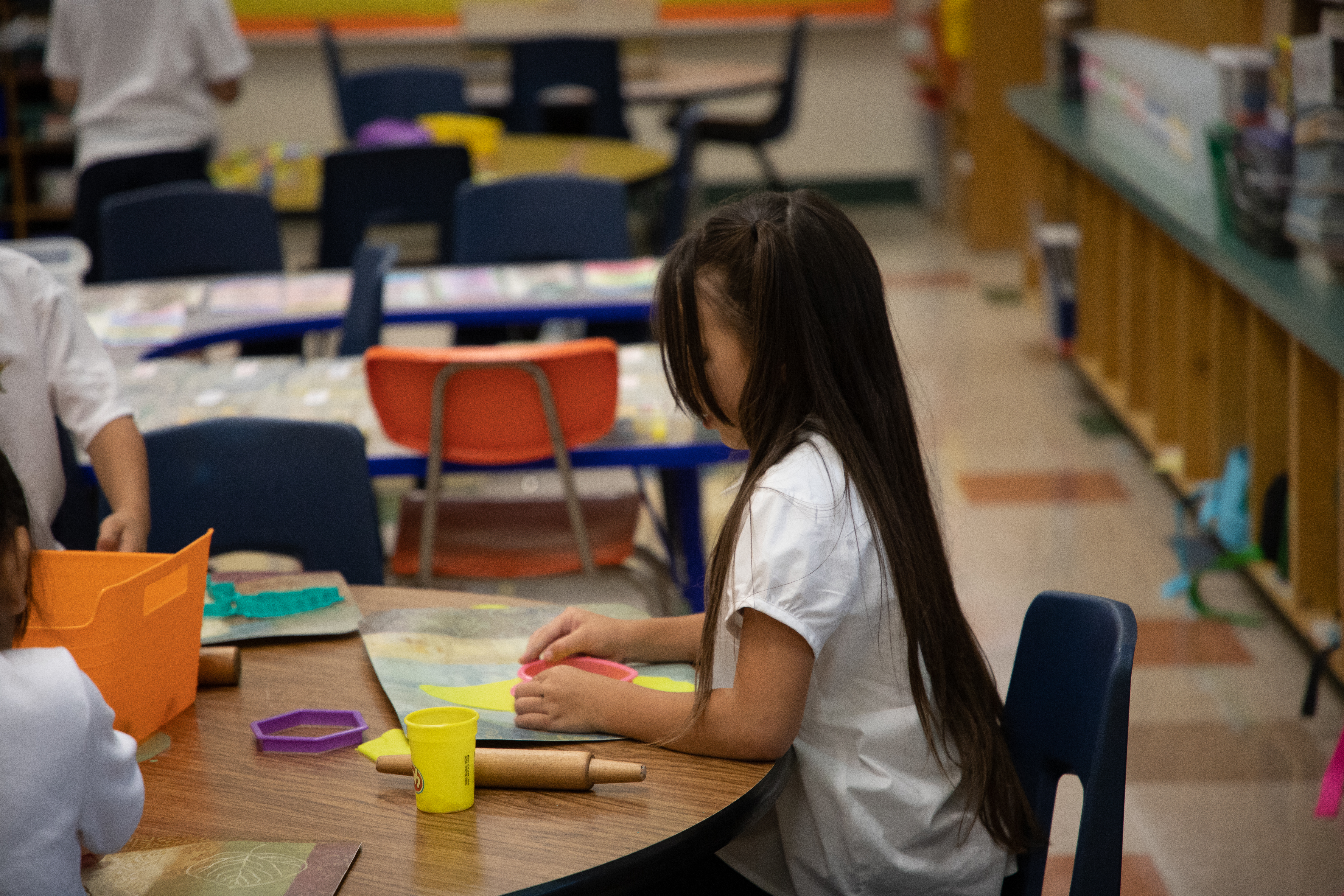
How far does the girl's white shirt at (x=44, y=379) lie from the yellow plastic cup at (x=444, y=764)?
0.87 metres

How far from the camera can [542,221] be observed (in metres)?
3.68

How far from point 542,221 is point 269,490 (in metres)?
1.89

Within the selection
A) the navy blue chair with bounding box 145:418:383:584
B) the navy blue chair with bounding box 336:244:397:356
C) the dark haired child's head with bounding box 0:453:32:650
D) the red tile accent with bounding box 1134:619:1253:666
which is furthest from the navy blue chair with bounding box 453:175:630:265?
the dark haired child's head with bounding box 0:453:32:650

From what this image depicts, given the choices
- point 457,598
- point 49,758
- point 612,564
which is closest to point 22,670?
point 49,758

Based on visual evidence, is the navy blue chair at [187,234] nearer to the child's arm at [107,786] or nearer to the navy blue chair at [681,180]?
the navy blue chair at [681,180]

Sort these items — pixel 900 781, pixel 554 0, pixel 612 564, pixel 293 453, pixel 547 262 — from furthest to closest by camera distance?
pixel 554 0 < pixel 547 262 < pixel 612 564 < pixel 293 453 < pixel 900 781

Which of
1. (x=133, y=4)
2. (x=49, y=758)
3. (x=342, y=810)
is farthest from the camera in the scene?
(x=133, y=4)

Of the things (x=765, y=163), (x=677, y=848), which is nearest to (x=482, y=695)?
(x=677, y=848)

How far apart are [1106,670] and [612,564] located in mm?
1312

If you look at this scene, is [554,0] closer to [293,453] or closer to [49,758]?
[293,453]

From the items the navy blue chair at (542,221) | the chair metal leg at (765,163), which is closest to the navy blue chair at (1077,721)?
the navy blue chair at (542,221)

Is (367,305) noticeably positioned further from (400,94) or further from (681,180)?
(400,94)

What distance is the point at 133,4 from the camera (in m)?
4.18

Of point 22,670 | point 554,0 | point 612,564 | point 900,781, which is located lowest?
point 612,564
